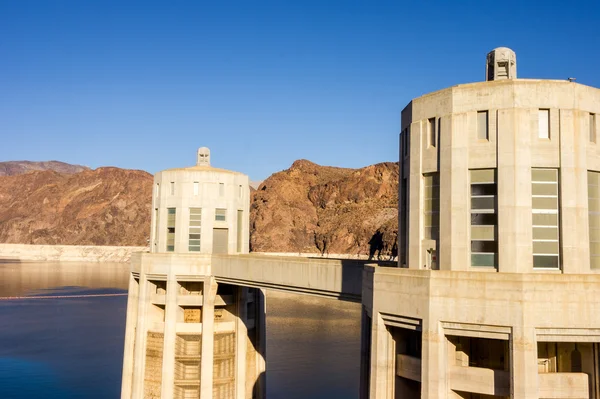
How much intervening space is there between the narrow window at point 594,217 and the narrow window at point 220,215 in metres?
27.3

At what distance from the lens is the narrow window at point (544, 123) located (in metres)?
16.7

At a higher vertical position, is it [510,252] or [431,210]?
[431,210]

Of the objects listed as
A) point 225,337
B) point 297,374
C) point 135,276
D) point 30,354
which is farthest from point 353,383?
point 30,354

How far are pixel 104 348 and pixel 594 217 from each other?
81.1 metres

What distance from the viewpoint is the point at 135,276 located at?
39.9 meters

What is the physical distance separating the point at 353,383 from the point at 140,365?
116ft

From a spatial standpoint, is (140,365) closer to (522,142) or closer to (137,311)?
(137,311)

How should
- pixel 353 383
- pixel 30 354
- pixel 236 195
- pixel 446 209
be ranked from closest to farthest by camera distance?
1. pixel 446 209
2. pixel 236 195
3. pixel 353 383
4. pixel 30 354

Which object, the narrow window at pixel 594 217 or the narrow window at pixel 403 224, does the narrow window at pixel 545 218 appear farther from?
the narrow window at pixel 403 224

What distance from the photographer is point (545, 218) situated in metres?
16.6

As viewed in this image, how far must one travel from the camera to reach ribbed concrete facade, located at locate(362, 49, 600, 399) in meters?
15.4

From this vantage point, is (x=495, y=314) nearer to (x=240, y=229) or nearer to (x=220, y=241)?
(x=220, y=241)

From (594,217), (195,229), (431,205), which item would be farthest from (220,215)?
(594,217)

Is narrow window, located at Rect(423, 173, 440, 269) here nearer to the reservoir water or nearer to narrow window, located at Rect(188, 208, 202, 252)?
narrow window, located at Rect(188, 208, 202, 252)
